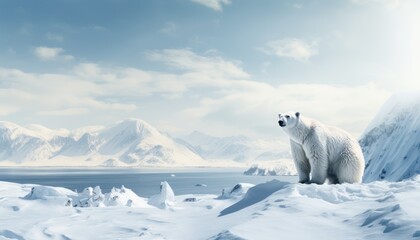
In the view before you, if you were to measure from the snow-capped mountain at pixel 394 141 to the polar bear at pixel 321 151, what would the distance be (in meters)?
88.6

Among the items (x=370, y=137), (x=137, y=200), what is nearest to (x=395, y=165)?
(x=370, y=137)

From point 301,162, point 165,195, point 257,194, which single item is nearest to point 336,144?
point 301,162

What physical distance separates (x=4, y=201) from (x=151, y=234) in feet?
40.2

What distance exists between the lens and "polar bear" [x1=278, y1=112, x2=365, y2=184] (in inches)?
489

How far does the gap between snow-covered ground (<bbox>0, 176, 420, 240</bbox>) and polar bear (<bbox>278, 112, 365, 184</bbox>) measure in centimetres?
95

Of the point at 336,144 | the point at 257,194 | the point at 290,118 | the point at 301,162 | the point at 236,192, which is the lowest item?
the point at 236,192

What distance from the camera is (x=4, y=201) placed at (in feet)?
67.2

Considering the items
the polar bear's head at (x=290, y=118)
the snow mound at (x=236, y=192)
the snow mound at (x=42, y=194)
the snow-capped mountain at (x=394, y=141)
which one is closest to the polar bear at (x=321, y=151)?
the polar bear's head at (x=290, y=118)

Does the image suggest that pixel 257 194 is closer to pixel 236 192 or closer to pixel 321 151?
pixel 321 151

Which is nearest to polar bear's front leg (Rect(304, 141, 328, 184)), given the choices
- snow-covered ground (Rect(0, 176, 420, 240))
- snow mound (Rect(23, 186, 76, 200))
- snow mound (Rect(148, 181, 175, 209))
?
snow-covered ground (Rect(0, 176, 420, 240))

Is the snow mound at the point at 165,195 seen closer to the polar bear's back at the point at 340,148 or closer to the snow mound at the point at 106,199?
the snow mound at the point at 106,199

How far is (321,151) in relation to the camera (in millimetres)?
12352

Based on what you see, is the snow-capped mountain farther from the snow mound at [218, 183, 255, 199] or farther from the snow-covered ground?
the snow-covered ground

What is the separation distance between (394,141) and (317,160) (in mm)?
115733
